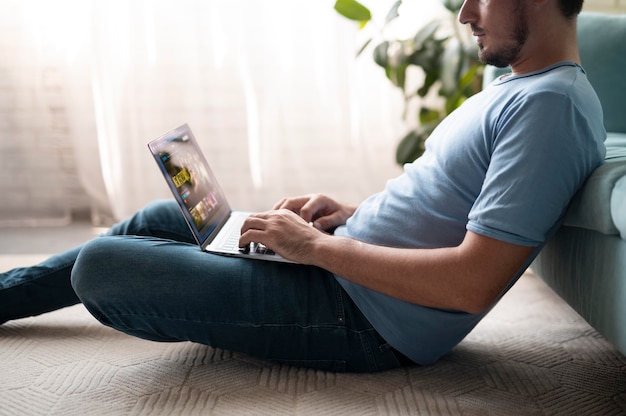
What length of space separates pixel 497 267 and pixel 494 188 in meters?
0.11

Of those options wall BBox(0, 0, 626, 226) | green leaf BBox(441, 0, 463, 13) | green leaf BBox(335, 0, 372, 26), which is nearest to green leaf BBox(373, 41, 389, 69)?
green leaf BBox(335, 0, 372, 26)

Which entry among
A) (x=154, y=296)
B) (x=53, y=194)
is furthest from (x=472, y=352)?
(x=53, y=194)

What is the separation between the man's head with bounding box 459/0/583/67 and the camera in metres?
1.09

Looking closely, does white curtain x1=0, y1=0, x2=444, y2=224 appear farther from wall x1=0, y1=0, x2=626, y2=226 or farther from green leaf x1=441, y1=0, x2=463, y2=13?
green leaf x1=441, y1=0, x2=463, y2=13

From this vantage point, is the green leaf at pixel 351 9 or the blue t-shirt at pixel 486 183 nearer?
the blue t-shirt at pixel 486 183

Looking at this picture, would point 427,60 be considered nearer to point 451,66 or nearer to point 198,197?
point 451,66

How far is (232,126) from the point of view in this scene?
259 centimetres

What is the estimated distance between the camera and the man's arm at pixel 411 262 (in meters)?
0.98

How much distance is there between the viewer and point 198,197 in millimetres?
1303

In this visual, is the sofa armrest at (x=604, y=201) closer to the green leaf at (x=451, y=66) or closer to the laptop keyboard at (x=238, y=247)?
the laptop keyboard at (x=238, y=247)

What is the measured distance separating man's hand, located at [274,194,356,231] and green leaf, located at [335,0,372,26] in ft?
3.50

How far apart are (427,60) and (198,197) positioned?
124 centimetres

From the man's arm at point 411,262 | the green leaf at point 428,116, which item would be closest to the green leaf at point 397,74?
the green leaf at point 428,116

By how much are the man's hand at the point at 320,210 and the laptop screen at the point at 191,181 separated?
0.14 meters
